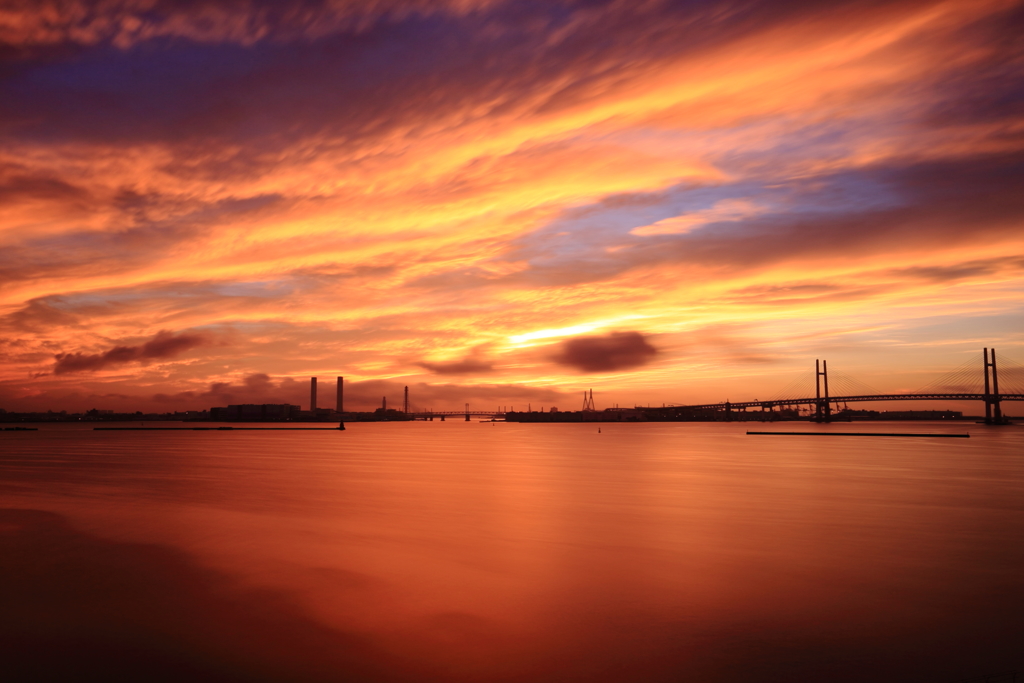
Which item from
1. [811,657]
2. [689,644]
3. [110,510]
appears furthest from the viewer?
[110,510]

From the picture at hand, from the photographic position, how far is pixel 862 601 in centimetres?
1238

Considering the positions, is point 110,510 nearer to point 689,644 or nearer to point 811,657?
point 689,644

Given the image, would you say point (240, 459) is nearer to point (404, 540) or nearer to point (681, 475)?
point (681, 475)

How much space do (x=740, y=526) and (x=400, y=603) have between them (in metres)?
12.6

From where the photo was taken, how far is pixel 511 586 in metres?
13.8

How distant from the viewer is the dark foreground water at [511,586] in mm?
9430

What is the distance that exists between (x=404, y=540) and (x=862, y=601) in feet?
38.3

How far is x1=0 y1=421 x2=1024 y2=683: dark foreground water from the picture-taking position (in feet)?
30.9

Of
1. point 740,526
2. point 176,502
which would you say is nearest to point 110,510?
point 176,502

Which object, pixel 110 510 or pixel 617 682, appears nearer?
pixel 617 682

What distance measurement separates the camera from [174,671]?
9.05 metres

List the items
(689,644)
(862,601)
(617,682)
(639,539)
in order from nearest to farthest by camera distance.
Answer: (617,682)
(689,644)
(862,601)
(639,539)

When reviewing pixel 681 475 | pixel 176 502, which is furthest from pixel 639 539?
pixel 681 475

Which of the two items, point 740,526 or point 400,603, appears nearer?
point 400,603
